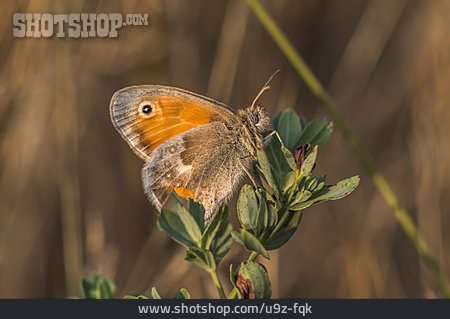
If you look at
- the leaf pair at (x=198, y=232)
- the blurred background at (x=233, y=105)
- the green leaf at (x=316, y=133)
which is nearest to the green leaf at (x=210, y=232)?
the leaf pair at (x=198, y=232)

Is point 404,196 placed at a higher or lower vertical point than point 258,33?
lower

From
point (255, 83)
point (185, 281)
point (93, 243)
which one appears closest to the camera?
point (93, 243)

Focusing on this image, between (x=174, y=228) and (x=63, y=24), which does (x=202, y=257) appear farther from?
(x=63, y=24)

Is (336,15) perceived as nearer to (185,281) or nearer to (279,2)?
(279,2)

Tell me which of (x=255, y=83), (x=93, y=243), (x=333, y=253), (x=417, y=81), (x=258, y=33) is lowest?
(x=333, y=253)

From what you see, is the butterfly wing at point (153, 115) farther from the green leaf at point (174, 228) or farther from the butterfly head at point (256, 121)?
the green leaf at point (174, 228)

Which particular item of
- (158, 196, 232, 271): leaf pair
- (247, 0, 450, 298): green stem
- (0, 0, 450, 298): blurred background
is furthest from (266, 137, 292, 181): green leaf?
(0, 0, 450, 298): blurred background

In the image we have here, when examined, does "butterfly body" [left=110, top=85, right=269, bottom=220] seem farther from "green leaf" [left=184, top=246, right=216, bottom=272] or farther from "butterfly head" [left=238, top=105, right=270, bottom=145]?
"green leaf" [left=184, top=246, right=216, bottom=272]

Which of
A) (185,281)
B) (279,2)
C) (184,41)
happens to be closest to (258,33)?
(279,2)
